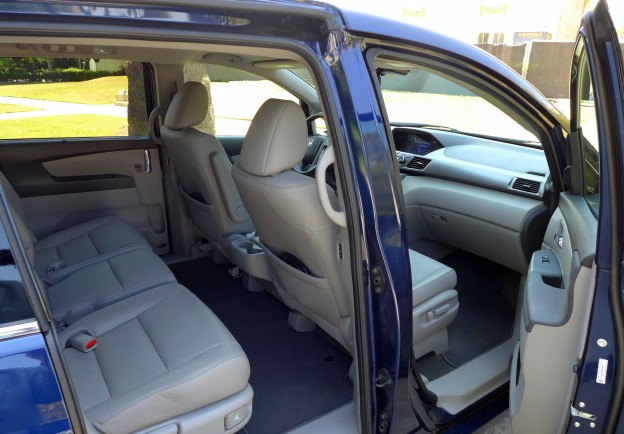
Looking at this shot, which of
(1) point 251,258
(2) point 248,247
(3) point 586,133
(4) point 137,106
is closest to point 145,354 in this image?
(1) point 251,258

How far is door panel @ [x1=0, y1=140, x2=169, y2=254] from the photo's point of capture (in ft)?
9.25

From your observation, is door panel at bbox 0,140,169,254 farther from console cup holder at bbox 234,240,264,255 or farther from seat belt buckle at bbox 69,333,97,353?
seat belt buckle at bbox 69,333,97,353

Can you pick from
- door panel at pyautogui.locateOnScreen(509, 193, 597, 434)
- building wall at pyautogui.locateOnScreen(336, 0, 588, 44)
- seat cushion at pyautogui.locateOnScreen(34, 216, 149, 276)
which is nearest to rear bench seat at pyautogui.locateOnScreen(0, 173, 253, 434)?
seat cushion at pyautogui.locateOnScreen(34, 216, 149, 276)

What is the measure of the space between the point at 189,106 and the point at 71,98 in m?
0.77

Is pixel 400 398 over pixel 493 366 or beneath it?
over

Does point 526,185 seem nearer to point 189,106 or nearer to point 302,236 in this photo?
point 302,236

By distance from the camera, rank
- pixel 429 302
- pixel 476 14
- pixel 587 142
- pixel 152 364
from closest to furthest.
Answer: pixel 152 364 < pixel 587 142 < pixel 429 302 < pixel 476 14

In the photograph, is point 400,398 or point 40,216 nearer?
point 400,398

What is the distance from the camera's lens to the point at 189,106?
104 inches

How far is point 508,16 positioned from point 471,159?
1945 centimetres

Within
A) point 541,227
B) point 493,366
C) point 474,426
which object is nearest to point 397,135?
point 541,227

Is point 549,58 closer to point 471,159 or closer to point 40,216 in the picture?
point 471,159

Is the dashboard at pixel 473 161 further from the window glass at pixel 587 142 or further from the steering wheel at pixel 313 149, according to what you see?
the steering wheel at pixel 313 149

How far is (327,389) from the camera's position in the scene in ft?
6.66
